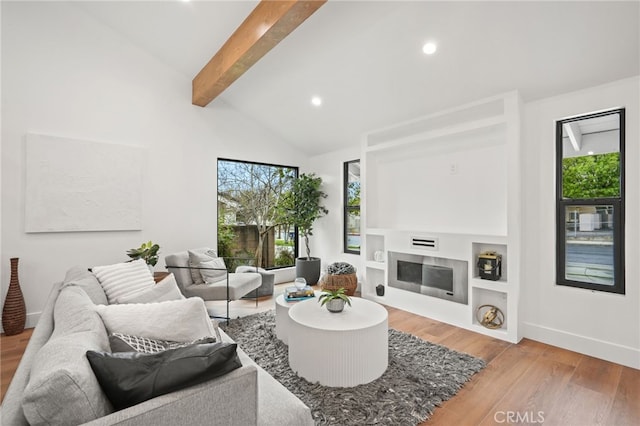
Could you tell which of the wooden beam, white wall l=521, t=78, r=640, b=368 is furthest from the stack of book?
Result: the wooden beam

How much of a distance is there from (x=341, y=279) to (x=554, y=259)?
2.50 meters

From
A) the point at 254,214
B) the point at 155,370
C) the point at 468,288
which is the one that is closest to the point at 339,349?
the point at 155,370

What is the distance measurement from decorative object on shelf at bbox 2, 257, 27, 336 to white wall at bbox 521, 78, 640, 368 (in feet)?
17.2

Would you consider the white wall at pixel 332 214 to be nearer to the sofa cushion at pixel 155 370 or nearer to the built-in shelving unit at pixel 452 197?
the built-in shelving unit at pixel 452 197

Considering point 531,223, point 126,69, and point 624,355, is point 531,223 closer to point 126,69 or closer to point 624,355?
point 624,355

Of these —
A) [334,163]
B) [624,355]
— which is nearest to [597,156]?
[624,355]

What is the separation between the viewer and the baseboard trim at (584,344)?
2.56 metres

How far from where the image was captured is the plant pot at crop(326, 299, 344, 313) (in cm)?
261

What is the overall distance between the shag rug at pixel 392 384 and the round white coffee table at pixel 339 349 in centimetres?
5

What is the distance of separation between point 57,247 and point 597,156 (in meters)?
5.68

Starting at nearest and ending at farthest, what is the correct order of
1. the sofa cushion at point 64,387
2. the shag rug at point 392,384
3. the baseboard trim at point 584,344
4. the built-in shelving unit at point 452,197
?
1. the sofa cushion at point 64,387
2. the shag rug at point 392,384
3. the baseboard trim at point 584,344
4. the built-in shelving unit at point 452,197

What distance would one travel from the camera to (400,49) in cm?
301

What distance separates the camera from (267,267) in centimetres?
552

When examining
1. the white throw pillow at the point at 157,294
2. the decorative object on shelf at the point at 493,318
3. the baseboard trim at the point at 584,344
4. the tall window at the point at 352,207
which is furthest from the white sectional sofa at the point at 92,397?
the tall window at the point at 352,207
